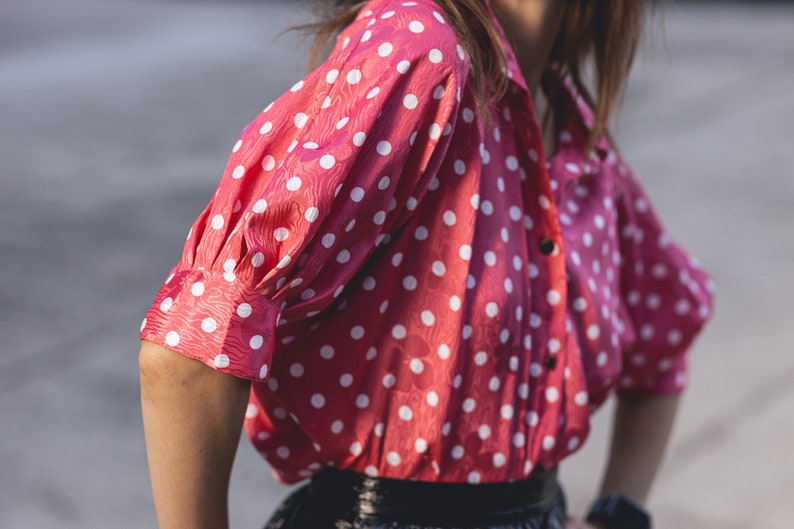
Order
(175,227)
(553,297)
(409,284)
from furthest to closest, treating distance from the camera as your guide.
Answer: (175,227) → (553,297) → (409,284)

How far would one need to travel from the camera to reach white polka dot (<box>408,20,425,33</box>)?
1.16 m

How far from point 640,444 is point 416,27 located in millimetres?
994

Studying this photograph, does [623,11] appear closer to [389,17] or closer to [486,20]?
[486,20]

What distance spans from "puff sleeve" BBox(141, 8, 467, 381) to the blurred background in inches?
15.0

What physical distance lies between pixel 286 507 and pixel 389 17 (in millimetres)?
655

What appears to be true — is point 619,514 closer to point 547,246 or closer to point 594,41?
point 547,246

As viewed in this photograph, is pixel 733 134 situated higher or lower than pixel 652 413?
lower

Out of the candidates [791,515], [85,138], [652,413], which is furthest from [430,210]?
[85,138]

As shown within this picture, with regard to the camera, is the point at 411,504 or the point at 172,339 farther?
the point at 411,504

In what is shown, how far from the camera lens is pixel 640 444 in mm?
1901

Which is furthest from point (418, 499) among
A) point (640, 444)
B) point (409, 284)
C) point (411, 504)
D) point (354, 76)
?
point (640, 444)

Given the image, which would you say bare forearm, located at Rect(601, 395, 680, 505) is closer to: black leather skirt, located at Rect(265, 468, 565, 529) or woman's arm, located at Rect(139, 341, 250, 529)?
black leather skirt, located at Rect(265, 468, 565, 529)

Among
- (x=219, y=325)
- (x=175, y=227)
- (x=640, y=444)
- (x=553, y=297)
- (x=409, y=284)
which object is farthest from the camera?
(x=175, y=227)

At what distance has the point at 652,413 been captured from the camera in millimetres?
1893
